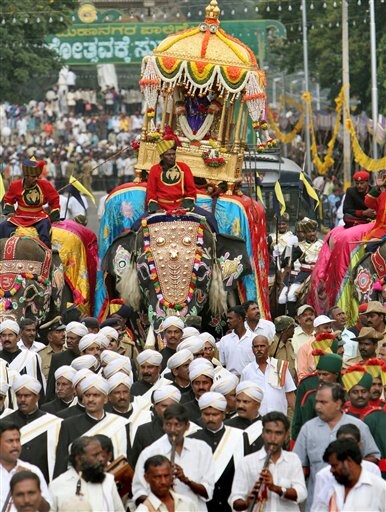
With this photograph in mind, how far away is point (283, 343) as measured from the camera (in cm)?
1936

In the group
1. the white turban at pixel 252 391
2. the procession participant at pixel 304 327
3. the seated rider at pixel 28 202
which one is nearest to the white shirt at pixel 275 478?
the white turban at pixel 252 391

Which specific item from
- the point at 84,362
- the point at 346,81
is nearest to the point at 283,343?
the point at 84,362

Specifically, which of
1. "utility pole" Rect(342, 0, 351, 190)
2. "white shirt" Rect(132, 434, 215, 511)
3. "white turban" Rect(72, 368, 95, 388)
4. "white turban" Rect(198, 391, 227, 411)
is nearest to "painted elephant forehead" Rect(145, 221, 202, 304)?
"white turban" Rect(72, 368, 95, 388)

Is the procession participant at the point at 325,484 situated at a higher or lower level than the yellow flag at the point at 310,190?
higher

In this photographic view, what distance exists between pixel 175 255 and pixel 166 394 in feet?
20.2

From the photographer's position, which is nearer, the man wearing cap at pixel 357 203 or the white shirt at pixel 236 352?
the white shirt at pixel 236 352

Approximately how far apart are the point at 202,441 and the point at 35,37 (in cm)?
4219

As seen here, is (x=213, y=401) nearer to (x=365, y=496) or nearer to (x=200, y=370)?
(x=200, y=370)

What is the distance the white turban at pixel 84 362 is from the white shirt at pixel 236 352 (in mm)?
2587

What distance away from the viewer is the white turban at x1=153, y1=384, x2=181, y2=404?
15.0 m

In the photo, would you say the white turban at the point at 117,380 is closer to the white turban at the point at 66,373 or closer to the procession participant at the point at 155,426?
the procession participant at the point at 155,426

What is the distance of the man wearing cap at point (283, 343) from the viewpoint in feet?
63.0

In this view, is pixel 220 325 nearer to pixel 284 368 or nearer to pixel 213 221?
pixel 213 221

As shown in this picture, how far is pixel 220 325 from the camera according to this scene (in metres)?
22.2
